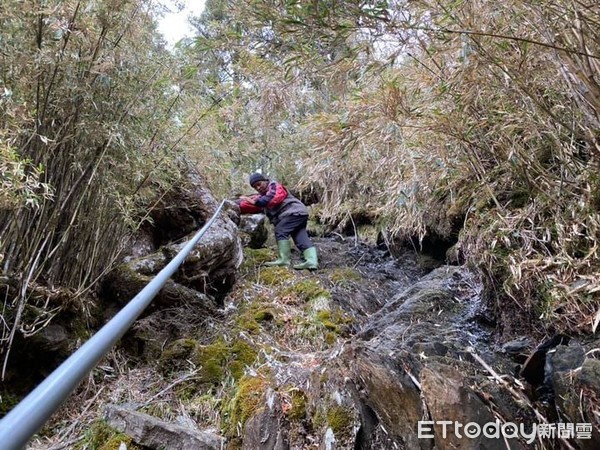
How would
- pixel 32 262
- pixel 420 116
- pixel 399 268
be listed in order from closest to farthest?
pixel 32 262 → pixel 420 116 → pixel 399 268

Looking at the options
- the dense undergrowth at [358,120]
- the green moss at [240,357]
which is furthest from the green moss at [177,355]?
the dense undergrowth at [358,120]

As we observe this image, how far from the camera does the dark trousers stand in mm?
5426

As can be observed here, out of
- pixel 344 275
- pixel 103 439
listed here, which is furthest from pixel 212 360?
pixel 344 275

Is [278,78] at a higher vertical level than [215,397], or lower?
higher

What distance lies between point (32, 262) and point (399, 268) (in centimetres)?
421

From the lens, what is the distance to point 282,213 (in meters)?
5.50

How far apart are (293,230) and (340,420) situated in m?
3.64

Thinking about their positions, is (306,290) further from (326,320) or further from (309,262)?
(309,262)

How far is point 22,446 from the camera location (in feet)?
1.53

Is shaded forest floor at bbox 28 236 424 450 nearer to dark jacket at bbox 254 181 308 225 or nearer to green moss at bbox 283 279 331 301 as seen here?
green moss at bbox 283 279 331 301

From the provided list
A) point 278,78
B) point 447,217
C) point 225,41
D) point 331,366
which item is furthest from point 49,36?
point 447,217

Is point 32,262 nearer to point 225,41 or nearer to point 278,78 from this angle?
point 225,41

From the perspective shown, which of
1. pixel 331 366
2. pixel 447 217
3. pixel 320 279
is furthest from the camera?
pixel 320 279

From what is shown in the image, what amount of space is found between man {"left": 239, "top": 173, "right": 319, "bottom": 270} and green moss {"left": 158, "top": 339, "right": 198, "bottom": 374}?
2.19 meters
